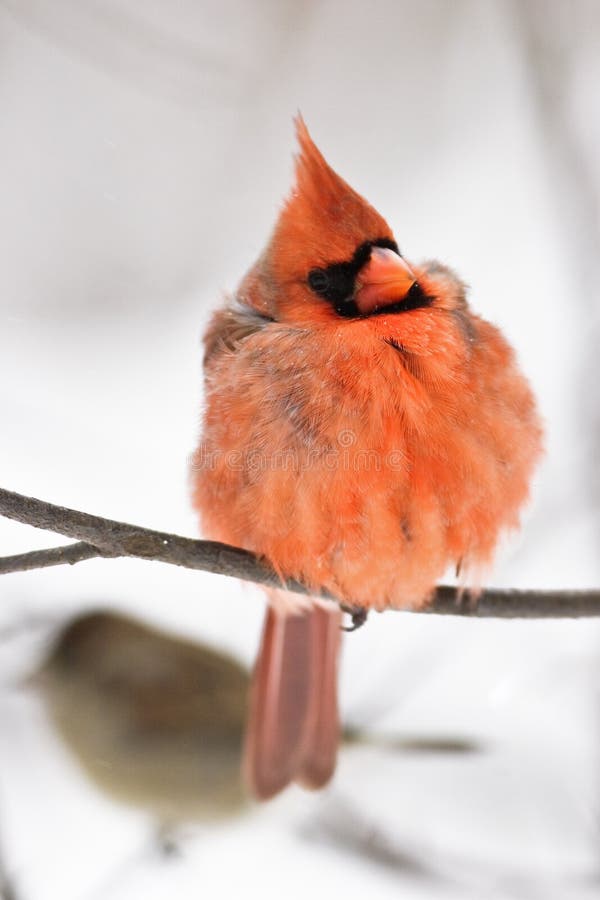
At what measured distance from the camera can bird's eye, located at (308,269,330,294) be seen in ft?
4.79

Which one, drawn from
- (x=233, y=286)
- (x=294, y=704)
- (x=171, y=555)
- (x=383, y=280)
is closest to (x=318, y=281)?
(x=383, y=280)

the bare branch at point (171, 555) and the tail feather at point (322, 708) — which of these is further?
the tail feather at point (322, 708)

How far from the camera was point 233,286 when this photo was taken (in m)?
1.75

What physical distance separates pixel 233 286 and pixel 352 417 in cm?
39

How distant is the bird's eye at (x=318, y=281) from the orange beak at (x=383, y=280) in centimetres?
6

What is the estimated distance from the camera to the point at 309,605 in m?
2.02

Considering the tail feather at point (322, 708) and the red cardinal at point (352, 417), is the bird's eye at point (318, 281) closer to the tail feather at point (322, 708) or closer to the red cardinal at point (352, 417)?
the red cardinal at point (352, 417)

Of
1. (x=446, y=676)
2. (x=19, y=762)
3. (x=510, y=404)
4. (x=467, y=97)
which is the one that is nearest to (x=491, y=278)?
(x=510, y=404)

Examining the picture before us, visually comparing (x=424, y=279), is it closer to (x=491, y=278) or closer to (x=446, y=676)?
(x=491, y=278)

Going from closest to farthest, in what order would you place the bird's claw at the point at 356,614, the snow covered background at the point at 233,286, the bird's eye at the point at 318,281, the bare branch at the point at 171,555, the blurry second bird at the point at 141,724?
the bare branch at the point at 171,555
the bird's eye at the point at 318,281
the snow covered background at the point at 233,286
the bird's claw at the point at 356,614
the blurry second bird at the point at 141,724

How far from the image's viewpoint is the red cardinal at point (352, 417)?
1.47 m

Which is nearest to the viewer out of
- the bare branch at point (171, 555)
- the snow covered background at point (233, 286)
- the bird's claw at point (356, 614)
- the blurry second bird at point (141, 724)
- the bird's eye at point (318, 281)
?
the bare branch at point (171, 555)

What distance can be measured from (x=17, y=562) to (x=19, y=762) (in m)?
1.08

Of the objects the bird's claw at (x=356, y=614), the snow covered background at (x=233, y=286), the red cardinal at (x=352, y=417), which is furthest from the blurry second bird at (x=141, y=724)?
the red cardinal at (x=352, y=417)
